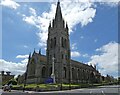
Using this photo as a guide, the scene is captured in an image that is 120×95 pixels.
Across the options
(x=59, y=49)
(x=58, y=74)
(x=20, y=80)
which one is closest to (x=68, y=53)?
(x=59, y=49)

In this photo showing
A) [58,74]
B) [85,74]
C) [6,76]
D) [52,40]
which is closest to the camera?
[58,74]

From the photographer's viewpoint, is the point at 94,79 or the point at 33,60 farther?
the point at 94,79

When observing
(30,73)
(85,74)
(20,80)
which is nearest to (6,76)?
(20,80)

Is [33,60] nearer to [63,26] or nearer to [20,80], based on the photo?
[20,80]

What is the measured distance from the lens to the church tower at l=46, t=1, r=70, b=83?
245 feet

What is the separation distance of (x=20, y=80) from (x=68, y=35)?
2644cm

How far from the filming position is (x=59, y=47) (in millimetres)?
76562

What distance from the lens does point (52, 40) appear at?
80625 mm

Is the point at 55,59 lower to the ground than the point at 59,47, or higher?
lower

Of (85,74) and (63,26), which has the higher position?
(63,26)

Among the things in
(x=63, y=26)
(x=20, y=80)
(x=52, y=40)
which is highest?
(x=63, y=26)

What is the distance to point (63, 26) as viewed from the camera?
82.4 m

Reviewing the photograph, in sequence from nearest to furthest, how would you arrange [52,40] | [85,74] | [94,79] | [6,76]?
1. [52,40]
2. [6,76]
3. [85,74]
4. [94,79]

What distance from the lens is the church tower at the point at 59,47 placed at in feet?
245
